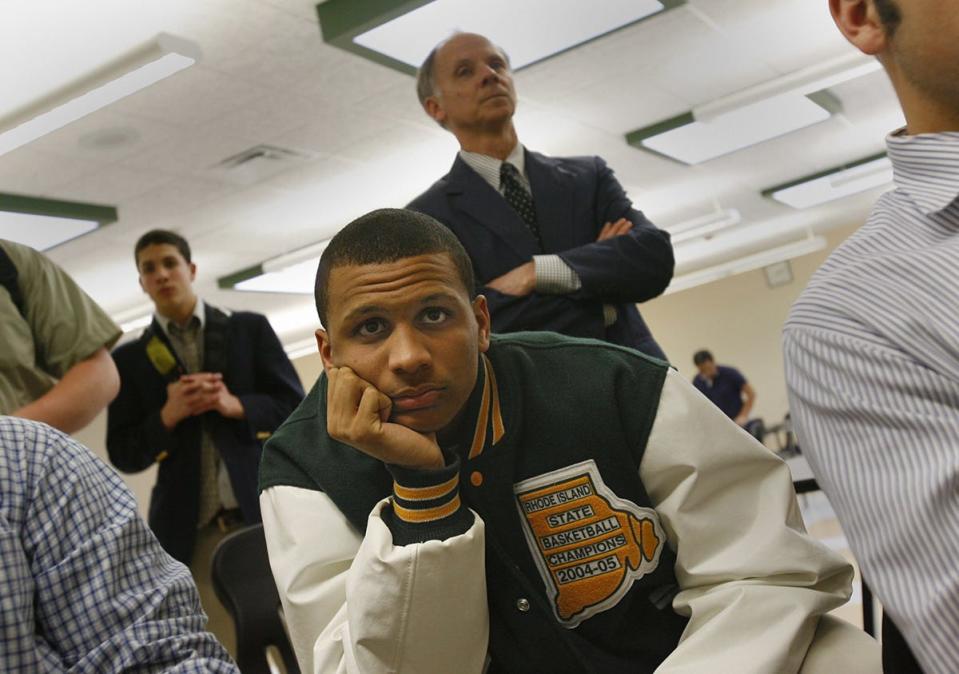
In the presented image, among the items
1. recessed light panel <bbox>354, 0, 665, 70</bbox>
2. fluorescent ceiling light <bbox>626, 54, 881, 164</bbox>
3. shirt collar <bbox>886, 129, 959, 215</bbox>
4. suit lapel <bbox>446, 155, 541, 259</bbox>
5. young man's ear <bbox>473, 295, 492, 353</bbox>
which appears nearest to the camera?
shirt collar <bbox>886, 129, 959, 215</bbox>

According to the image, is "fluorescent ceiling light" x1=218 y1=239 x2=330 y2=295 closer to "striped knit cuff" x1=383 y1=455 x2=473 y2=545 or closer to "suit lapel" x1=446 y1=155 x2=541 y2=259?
"suit lapel" x1=446 y1=155 x2=541 y2=259

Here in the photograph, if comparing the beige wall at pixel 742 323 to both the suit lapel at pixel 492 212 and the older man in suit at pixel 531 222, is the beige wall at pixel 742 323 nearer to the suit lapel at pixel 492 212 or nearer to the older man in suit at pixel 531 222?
the older man in suit at pixel 531 222

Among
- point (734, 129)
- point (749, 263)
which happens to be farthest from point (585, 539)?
point (749, 263)

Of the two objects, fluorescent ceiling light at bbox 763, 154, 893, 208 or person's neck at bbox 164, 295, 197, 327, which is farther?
fluorescent ceiling light at bbox 763, 154, 893, 208

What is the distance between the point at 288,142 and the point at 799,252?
10293 millimetres

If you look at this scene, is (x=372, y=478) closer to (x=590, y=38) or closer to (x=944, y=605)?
(x=944, y=605)

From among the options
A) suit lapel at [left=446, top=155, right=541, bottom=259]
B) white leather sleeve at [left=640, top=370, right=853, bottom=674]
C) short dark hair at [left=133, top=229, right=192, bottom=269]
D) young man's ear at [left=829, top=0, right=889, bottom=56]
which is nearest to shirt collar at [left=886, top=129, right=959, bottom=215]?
young man's ear at [left=829, top=0, right=889, bottom=56]

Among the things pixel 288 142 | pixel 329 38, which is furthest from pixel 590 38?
pixel 288 142

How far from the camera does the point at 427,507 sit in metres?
1.30

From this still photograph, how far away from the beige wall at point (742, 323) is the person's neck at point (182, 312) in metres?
13.8

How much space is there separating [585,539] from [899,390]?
0.52 m

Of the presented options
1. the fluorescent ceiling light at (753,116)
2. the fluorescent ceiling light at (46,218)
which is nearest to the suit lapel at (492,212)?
the fluorescent ceiling light at (46,218)

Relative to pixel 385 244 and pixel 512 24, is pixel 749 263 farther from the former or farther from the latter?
pixel 385 244

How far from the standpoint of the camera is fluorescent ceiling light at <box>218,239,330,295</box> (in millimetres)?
9359
